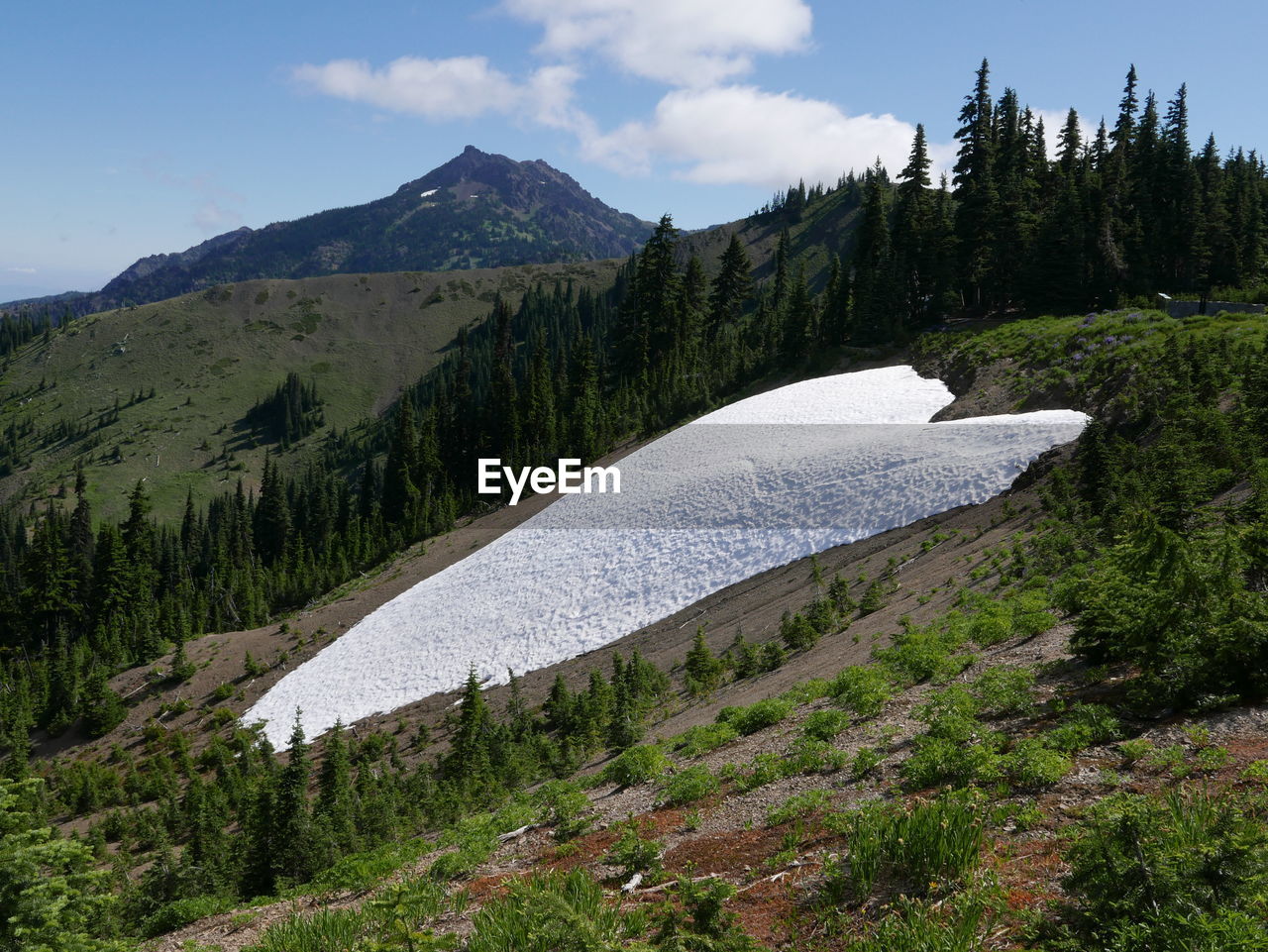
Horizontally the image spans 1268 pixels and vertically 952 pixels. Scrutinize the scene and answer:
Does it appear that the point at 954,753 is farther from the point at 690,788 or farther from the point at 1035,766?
the point at 690,788

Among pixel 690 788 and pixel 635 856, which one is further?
pixel 690 788

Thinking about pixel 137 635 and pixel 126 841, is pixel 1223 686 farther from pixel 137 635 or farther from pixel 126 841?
pixel 137 635

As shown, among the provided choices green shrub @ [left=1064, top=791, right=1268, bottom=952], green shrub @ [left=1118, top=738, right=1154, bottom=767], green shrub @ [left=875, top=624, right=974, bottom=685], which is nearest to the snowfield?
green shrub @ [left=875, top=624, right=974, bottom=685]

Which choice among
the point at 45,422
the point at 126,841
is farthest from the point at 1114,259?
the point at 45,422

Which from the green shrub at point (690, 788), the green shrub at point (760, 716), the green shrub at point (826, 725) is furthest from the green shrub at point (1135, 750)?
the green shrub at point (760, 716)

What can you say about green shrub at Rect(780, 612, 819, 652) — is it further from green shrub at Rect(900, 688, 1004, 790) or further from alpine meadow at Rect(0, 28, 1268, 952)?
green shrub at Rect(900, 688, 1004, 790)

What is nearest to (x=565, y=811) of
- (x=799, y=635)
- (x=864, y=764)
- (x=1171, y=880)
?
(x=864, y=764)
